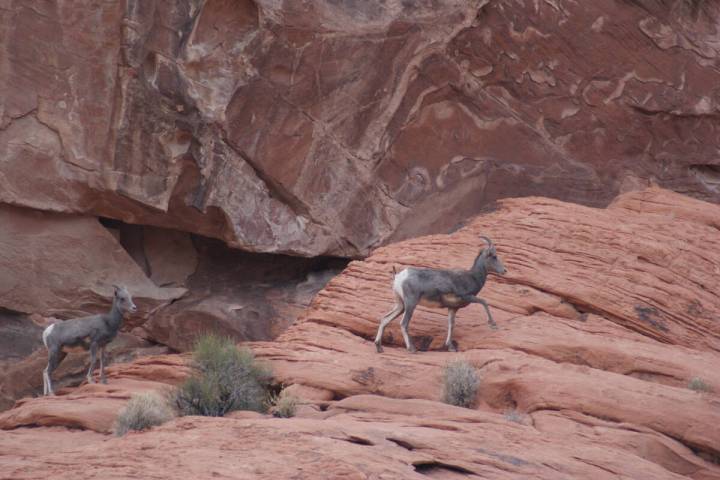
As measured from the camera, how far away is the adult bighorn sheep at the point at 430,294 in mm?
11805

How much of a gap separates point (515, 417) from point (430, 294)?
242 centimetres

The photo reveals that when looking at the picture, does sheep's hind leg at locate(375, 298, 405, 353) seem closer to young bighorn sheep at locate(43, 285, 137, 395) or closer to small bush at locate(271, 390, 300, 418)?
small bush at locate(271, 390, 300, 418)

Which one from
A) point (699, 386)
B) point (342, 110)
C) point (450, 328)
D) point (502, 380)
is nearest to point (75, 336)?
point (450, 328)

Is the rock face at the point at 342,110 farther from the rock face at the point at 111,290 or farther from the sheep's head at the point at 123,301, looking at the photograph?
the sheep's head at the point at 123,301

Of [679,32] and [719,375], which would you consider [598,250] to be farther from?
[679,32]

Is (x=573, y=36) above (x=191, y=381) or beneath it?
above

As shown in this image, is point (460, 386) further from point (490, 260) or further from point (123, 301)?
point (123, 301)

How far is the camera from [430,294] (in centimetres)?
1195

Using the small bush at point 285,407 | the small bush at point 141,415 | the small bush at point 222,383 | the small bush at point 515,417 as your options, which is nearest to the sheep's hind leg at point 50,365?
the small bush at point 222,383

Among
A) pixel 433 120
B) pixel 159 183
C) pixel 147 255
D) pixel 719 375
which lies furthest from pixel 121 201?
pixel 719 375

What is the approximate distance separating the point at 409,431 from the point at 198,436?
1.81m

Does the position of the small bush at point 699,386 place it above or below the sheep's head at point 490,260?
below

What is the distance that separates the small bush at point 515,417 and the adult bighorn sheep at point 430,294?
181 cm

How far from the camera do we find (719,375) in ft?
37.5
